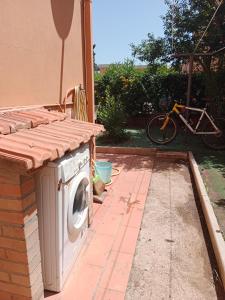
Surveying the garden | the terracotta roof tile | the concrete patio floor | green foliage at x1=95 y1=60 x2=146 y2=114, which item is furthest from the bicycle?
the terracotta roof tile

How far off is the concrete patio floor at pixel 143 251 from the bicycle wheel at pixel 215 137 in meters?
2.63

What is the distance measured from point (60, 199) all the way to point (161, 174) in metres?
3.64

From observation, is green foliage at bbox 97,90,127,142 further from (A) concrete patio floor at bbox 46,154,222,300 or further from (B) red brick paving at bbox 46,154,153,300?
(A) concrete patio floor at bbox 46,154,222,300

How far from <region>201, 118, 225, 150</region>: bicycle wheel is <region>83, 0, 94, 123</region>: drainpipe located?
3854mm

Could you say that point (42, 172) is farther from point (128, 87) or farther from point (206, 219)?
point (128, 87)

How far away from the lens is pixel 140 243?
10.3 ft

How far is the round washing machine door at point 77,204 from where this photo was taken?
2.35 meters

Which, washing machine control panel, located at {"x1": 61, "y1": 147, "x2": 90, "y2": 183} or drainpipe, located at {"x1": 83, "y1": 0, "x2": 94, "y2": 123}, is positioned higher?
drainpipe, located at {"x1": 83, "y1": 0, "x2": 94, "y2": 123}

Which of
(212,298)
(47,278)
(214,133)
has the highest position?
(214,133)

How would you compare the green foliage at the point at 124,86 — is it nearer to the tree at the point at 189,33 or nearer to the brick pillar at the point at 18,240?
the tree at the point at 189,33

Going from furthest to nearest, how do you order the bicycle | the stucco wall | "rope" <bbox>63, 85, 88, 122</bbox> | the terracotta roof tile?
the bicycle, "rope" <bbox>63, 85, 88, 122</bbox>, the stucco wall, the terracotta roof tile

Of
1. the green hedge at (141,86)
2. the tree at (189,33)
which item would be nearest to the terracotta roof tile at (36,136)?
the tree at (189,33)

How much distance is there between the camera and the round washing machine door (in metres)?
2.35

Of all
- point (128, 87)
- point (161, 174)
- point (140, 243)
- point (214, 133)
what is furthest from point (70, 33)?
point (128, 87)
